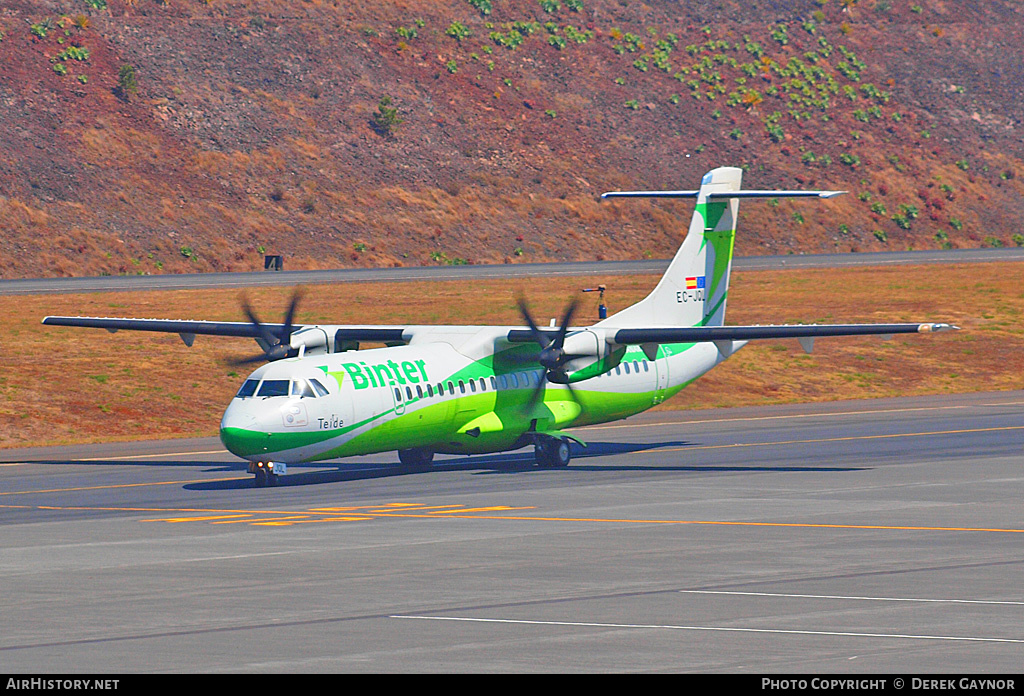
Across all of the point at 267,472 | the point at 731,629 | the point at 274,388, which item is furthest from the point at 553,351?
the point at 731,629

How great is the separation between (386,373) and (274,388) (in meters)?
2.95

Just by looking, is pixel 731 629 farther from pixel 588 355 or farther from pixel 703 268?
pixel 703 268

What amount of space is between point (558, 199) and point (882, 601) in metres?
96.0

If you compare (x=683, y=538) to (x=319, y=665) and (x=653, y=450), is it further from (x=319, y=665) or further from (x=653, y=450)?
(x=653, y=450)

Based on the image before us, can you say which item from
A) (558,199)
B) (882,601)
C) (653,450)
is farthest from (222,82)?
(882,601)

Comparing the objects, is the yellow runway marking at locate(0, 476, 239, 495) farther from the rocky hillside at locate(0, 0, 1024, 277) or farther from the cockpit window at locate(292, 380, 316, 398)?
the rocky hillside at locate(0, 0, 1024, 277)

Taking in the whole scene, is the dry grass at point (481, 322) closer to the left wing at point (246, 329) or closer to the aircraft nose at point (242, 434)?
the left wing at point (246, 329)

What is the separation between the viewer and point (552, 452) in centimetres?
3797

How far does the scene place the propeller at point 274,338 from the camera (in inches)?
1484

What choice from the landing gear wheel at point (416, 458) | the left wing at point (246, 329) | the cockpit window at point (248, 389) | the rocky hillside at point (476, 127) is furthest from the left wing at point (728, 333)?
the rocky hillside at point (476, 127)

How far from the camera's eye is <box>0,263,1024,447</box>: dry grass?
1978 inches

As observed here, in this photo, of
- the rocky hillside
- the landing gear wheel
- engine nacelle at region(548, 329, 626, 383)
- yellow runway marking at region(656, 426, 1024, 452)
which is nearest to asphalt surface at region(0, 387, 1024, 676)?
yellow runway marking at region(656, 426, 1024, 452)

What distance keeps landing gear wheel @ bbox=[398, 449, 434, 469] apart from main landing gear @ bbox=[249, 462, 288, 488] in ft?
15.6

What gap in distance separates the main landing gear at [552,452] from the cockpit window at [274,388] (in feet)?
24.0
